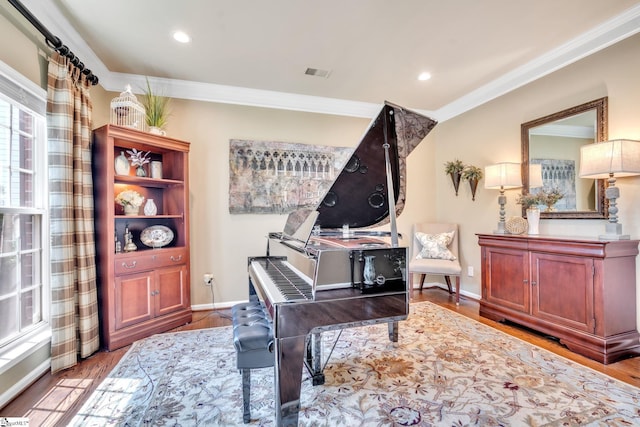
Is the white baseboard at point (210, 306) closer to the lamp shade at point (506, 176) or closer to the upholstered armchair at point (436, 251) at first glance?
the upholstered armchair at point (436, 251)

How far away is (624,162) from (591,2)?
1.17m

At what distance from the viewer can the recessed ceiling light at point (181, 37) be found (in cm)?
242

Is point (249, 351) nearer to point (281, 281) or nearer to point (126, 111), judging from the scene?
point (281, 281)

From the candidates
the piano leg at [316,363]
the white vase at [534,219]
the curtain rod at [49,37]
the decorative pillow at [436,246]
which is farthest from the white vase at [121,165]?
the white vase at [534,219]

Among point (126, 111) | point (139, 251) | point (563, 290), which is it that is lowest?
point (563, 290)

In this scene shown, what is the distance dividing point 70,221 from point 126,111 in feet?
3.80

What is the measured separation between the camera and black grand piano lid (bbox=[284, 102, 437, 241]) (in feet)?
5.56

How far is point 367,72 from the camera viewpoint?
10.2ft

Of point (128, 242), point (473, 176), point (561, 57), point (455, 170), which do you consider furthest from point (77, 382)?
point (561, 57)

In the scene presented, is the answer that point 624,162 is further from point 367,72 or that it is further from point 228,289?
point 228,289

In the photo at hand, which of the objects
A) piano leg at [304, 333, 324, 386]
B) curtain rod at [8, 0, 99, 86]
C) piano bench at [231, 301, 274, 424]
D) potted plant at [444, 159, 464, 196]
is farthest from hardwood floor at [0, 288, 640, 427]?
curtain rod at [8, 0, 99, 86]

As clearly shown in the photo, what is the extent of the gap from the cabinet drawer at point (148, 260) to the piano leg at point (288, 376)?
1.89 meters

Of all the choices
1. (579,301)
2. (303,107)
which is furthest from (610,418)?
(303,107)

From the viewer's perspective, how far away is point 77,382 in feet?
6.44
